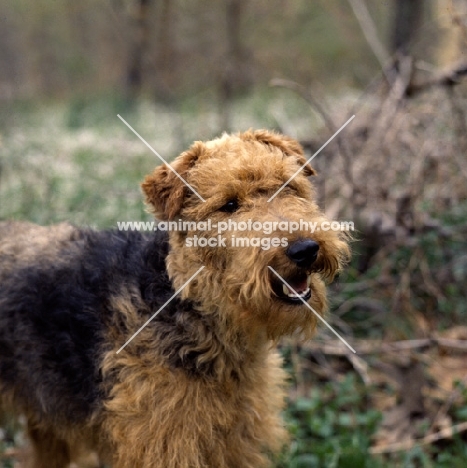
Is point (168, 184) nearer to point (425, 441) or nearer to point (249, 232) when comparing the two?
point (249, 232)

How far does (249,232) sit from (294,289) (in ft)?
1.04

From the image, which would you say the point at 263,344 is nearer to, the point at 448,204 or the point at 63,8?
the point at 448,204

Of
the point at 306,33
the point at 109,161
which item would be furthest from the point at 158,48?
the point at 306,33

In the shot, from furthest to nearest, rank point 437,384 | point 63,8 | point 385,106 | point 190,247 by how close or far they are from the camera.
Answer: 1. point 63,8
2. point 385,106
3. point 437,384
4. point 190,247

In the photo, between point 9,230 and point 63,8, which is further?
point 63,8

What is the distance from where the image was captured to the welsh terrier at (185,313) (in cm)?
248

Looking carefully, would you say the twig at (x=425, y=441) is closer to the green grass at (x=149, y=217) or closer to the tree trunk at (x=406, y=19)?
the green grass at (x=149, y=217)

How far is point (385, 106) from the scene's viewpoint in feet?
20.5

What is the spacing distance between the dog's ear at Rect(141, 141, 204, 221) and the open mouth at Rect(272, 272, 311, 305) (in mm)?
642

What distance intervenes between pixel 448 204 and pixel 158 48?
24.8ft

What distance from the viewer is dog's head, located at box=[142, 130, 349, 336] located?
2.37 metres

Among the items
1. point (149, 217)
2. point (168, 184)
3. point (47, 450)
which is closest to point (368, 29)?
point (149, 217)

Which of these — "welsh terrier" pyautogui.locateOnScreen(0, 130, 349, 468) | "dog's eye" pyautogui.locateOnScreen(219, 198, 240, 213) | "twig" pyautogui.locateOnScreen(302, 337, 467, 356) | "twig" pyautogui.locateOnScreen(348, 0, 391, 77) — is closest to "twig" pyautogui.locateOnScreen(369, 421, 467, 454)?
"twig" pyautogui.locateOnScreen(302, 337, 467, 356)

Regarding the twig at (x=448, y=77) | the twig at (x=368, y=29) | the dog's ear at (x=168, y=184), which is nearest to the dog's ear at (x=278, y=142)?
the dog's ear at (x=168, y=184)
